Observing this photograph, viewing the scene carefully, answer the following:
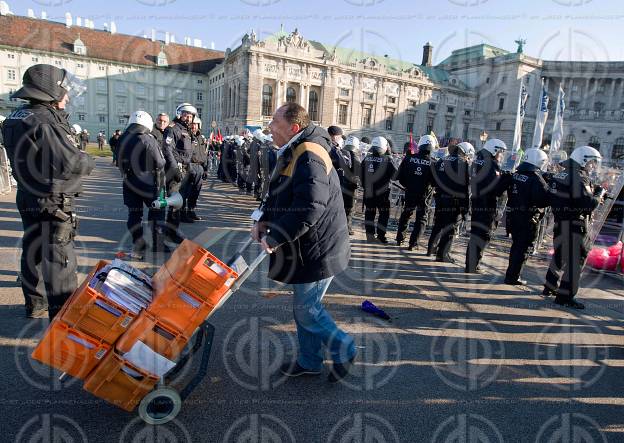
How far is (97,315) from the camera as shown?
101 inches

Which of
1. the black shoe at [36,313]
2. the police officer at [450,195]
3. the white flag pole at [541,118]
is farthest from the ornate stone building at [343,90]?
the black shoe at [36,313]

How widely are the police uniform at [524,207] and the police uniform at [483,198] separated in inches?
14.8

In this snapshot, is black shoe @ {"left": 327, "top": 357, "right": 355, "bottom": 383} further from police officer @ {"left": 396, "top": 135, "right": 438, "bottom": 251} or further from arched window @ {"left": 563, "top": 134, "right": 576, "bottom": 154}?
arched window @ {"left": 563, "top": 134, "right": 576, "bottom": 154}

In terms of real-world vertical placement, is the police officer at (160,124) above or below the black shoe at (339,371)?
above

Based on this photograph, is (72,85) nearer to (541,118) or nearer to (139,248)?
(139,248)

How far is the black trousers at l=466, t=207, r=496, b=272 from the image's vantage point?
23.3ft

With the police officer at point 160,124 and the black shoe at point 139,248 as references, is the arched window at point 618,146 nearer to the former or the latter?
the police officer at point 160,124

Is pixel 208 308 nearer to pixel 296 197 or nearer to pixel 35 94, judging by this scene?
pixel 296 197

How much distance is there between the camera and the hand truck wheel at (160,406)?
2.81 m

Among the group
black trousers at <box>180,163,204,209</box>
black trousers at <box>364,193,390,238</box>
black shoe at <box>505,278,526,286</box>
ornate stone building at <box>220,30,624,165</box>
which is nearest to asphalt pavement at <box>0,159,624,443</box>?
black shoe at <box>505,278,526,286</box>

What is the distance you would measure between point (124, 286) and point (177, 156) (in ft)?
19.3

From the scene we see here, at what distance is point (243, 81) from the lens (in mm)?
58250

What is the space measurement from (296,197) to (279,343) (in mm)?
1846

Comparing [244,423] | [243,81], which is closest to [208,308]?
[244,423]
